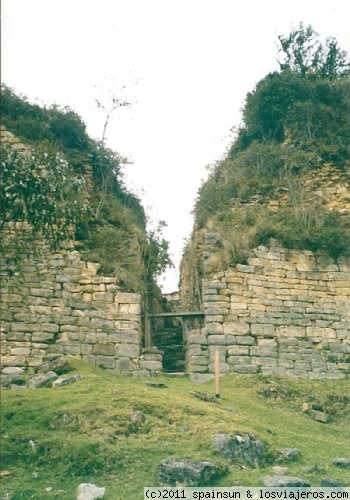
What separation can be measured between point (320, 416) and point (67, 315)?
5.45m

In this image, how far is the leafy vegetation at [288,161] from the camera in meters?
15.3

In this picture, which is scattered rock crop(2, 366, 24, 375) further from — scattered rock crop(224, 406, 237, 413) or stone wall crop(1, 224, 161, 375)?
scattered rock crop(224, 406, 237, 413)

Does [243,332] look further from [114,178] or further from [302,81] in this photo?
[302,81]

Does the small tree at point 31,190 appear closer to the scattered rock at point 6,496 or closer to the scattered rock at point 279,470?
the scattered rock at point 6,496

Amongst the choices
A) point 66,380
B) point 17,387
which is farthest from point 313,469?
point 17,387

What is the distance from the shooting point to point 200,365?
1309 centimetres

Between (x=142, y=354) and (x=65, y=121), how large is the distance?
7936 millimetres

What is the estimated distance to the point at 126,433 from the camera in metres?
8.52

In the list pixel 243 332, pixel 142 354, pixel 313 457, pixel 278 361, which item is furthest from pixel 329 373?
pixel 313 457

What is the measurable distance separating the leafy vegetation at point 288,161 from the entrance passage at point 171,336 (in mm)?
1651

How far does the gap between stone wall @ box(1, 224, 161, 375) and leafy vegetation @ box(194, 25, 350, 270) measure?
9.07 ft

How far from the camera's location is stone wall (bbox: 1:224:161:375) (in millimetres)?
12844

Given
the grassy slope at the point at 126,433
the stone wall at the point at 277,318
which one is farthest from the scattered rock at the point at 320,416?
the stone wall at the point at 277,318

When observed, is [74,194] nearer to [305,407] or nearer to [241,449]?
[305,407]
